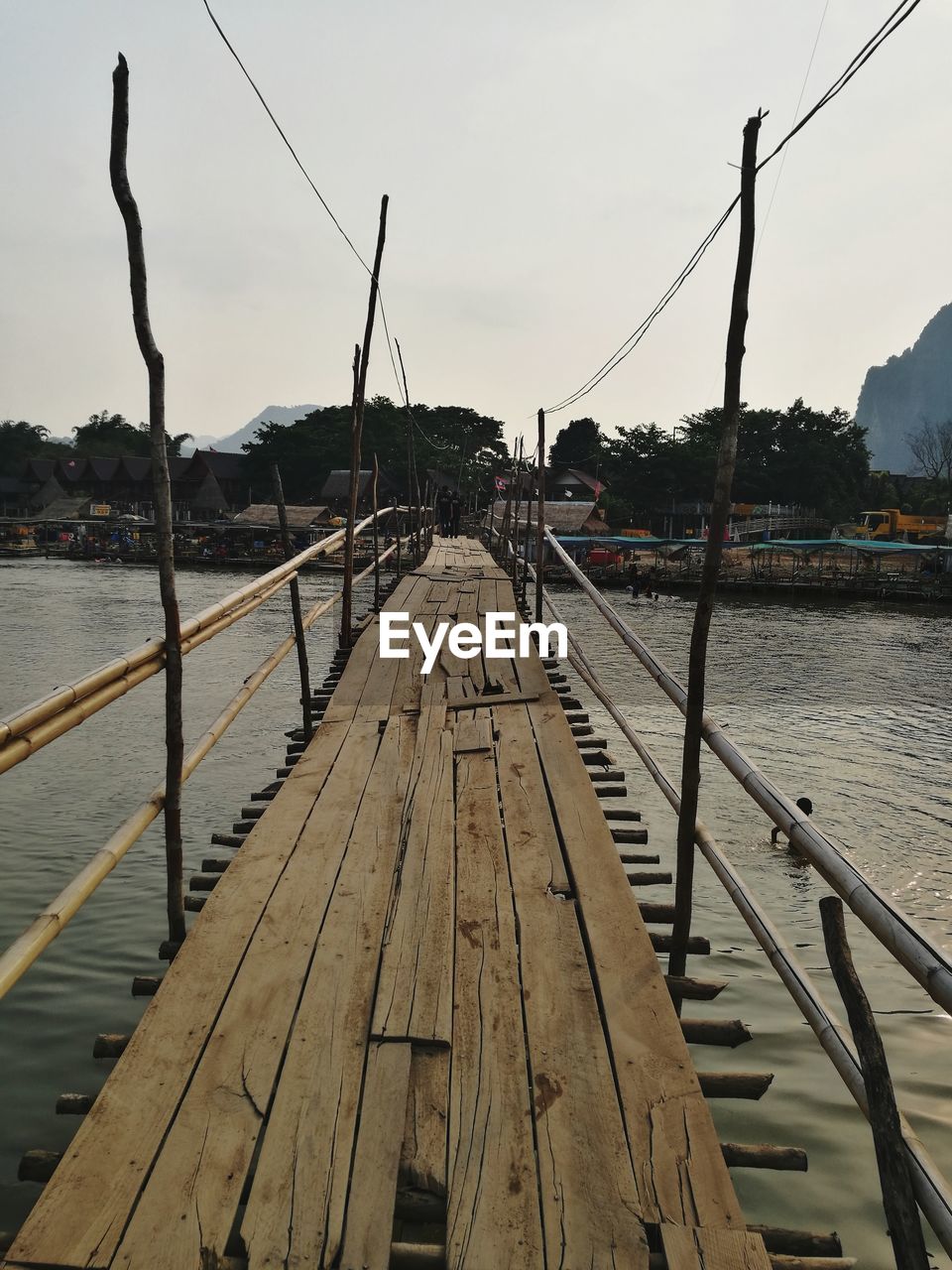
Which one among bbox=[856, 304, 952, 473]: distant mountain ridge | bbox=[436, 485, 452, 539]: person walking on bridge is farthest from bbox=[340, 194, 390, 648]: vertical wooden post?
bbox=[856, 304, 952, 473]: distant mountain ridge

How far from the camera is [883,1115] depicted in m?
1.85

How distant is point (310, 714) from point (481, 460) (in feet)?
175

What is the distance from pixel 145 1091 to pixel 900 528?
1879 inches

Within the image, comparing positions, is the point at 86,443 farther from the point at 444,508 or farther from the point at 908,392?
the point at 908,392

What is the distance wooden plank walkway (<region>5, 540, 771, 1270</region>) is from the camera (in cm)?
179

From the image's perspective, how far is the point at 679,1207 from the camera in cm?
187

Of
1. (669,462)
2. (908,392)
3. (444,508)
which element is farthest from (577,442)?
(908,392)

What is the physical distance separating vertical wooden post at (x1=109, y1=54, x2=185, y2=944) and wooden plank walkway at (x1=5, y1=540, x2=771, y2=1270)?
0.26 m

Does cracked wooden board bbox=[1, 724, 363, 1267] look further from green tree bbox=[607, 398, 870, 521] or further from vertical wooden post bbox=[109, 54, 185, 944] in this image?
green tree bbox=[607, 398, 870, 521]

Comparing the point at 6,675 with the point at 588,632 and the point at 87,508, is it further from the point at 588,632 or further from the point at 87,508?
the point at 87,508

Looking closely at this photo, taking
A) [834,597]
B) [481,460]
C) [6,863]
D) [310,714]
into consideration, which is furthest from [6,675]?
[481,460]

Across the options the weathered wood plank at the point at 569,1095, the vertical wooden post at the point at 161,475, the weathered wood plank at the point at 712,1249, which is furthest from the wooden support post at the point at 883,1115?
the vertical wooden post at the point at 161,475

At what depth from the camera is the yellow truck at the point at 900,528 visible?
44.5 m

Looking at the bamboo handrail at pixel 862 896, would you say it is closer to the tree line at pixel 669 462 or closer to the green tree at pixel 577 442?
the tree line at pixel 669 462
